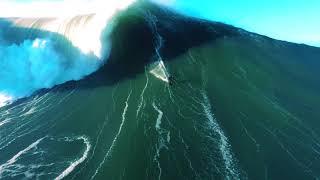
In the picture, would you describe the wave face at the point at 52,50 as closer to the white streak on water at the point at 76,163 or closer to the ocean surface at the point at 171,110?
the ocean surface at the point at 171,110

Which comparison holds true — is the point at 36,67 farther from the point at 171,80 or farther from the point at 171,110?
the point at 171,110

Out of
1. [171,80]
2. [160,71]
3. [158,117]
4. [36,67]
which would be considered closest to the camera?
[158,117]

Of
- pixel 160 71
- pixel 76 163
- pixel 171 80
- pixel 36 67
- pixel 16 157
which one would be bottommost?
pixel 16 157

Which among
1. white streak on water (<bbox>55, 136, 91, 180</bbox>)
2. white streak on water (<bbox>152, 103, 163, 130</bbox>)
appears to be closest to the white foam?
white streak on water (<bbox>152, 103, 163, 130</bbox>)

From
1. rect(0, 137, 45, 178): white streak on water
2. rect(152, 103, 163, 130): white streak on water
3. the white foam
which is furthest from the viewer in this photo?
the white foam

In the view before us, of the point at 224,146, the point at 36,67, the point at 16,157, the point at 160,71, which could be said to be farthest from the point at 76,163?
the point at 36,67

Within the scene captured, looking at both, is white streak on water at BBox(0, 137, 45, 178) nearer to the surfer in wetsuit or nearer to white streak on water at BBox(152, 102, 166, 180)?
white streak on water at BBox(152, 102, 166, 180)

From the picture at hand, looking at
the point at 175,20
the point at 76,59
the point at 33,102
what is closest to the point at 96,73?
the point at 76,59
